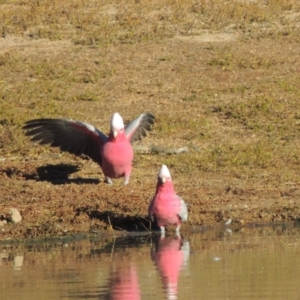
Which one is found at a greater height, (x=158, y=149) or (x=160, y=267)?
(x=158, y=149)

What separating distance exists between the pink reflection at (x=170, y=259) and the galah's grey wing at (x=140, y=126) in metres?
2.58

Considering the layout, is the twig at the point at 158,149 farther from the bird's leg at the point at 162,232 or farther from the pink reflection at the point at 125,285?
the pink reflection at the point at 125,285

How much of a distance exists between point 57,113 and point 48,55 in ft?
9.73

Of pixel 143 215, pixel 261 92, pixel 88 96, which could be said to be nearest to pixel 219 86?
pixel 261 92

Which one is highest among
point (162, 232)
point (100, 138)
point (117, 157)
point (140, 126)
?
point (140, 126)

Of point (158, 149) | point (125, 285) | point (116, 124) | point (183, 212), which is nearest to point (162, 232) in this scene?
point (183, 212)

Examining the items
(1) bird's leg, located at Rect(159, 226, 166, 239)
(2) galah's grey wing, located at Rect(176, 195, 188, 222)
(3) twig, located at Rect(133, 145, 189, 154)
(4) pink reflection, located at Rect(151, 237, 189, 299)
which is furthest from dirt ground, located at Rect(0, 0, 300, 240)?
(4) pink reflection, located at Rect(151, 237, 189, 299)

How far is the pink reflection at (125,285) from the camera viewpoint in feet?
30.4

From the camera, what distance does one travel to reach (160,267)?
1055 centimetres

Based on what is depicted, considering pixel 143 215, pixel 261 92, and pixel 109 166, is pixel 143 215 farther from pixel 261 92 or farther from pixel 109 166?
pixel 261 92

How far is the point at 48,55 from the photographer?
20.4m

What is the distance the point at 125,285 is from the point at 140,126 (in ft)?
16.8

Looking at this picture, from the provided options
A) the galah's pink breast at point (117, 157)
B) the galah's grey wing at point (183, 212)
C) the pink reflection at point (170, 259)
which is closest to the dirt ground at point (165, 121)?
the galah's pink breast at point (117, 157)

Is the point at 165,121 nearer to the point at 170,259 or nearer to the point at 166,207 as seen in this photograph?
the point at 166,207
